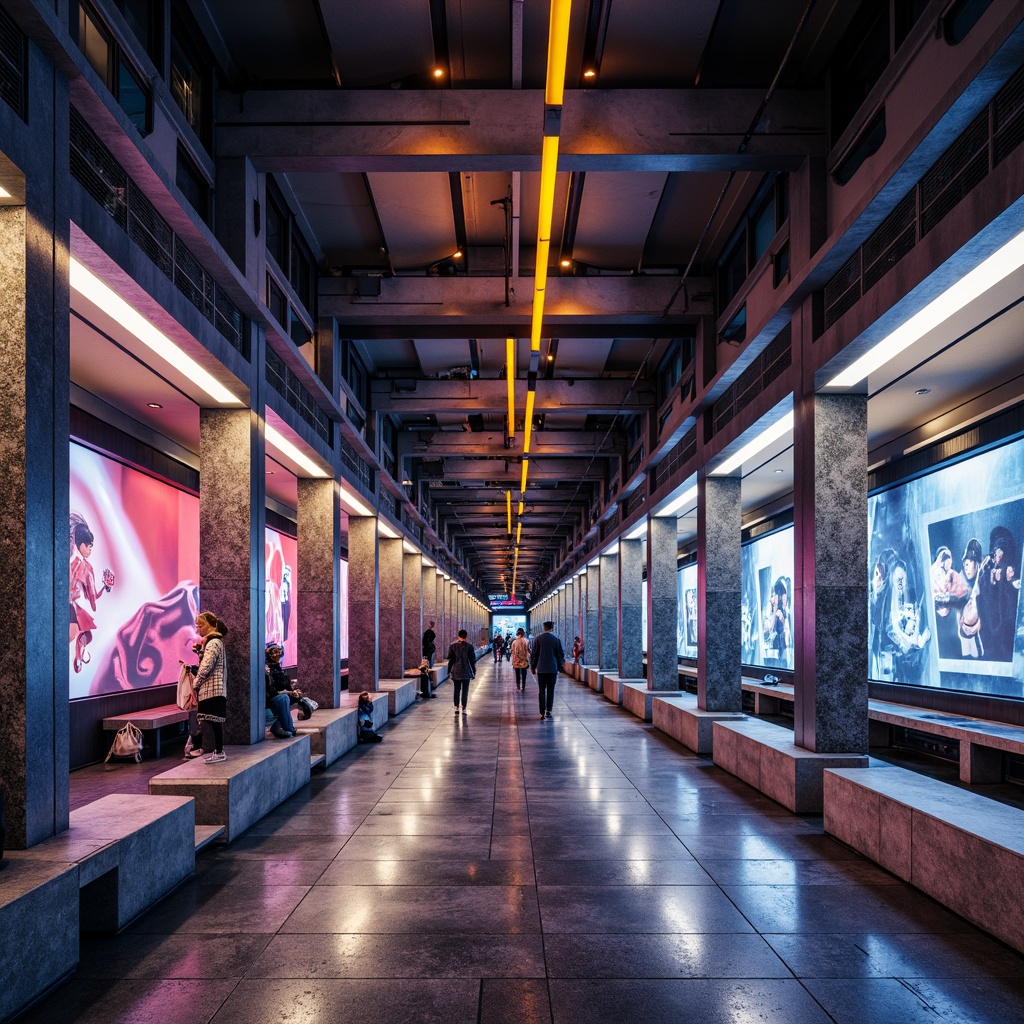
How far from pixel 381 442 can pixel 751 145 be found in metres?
10.9

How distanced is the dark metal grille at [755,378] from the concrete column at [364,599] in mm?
7430

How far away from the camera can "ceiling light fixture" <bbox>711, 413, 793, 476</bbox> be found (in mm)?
9990

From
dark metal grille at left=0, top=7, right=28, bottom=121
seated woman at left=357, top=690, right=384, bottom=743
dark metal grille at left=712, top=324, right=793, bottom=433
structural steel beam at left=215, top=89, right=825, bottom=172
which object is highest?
structural steel beam at left=215, top=89, right=825, bottom=172

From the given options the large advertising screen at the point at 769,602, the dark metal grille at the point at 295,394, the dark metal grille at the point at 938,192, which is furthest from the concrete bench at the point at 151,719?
the large advertising screen at the point at 769,602

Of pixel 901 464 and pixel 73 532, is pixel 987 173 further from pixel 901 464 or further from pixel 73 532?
pixel 73 532

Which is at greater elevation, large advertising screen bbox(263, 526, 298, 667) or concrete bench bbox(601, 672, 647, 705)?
large advertising screen bbox(263, 526, 298, 667)

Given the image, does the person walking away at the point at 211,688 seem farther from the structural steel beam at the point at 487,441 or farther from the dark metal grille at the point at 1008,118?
the structural steel beam at the point at 487,441

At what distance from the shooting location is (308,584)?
12633 millimetres

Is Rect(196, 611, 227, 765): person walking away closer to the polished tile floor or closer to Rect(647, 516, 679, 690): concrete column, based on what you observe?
the polished tile floor

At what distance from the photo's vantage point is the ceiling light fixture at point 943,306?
542 cm

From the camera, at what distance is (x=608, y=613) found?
24828mm

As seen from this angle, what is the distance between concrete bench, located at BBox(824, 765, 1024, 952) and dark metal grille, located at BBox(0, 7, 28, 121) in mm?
6445

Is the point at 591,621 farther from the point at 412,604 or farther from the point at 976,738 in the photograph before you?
the point at 976,738

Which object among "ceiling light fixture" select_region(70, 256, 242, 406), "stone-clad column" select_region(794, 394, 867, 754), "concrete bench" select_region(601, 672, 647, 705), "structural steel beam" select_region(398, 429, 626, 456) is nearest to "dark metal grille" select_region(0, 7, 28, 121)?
"ceiling light fixture" select_region(70, 256, 242, 406)
